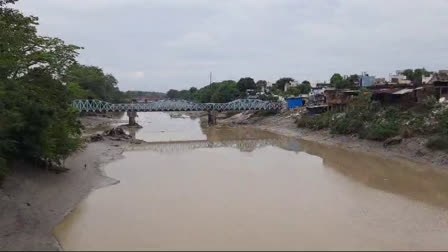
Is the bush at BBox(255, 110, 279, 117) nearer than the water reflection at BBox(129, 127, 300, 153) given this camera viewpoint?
No

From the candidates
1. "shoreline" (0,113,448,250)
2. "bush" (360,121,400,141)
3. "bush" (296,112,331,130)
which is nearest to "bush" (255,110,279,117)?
"bush" (296,112,331,130)

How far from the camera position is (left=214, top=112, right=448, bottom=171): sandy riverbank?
112ft

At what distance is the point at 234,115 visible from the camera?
93.4 m

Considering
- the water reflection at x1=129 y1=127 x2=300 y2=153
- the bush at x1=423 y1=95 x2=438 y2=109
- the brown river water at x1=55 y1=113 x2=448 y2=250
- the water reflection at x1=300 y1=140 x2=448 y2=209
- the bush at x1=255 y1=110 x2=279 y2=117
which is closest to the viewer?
the brown river water at x1=55 y1=113 x2=448 y2=250

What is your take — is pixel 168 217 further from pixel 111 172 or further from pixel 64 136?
pixel 111 172

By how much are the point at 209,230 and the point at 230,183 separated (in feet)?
30.9

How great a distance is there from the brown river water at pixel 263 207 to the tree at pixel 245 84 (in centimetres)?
7705

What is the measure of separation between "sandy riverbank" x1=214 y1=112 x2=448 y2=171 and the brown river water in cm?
129

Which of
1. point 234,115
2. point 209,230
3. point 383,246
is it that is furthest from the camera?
point 234,115

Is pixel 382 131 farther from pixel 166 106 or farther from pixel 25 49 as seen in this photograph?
pixel 166 106

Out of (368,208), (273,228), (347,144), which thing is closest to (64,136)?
(273,228)

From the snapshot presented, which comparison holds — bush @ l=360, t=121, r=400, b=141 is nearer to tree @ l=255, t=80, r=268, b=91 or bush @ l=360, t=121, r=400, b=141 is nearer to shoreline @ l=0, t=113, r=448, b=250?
shoreline @ l=0, t=113, r=448, b=250

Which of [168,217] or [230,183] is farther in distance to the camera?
[230,183]

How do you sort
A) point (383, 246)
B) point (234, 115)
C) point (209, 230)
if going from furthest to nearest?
point (234, 115) < point (209, 230) < point (383, 246)
